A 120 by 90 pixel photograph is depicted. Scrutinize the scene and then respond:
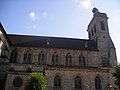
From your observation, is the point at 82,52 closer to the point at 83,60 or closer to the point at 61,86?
the point at 83,60

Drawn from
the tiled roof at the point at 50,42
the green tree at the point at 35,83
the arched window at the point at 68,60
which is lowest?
the green tree at the point at 35,83

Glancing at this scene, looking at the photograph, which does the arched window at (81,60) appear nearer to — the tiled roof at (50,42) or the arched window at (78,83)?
the tiled roof at (50,42)

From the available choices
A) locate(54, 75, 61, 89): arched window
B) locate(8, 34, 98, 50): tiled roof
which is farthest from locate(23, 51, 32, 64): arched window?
locate(54, 75, 61, 89): arched window

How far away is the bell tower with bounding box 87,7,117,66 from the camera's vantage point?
129 ft

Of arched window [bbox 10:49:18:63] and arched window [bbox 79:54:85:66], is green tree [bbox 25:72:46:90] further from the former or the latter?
arched window [bbox 79:54:85:66]

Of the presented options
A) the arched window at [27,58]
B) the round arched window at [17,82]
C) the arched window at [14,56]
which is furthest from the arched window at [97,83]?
the arched window at [14,56]

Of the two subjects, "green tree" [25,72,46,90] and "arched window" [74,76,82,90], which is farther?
"arched window" [74,76,82,90]

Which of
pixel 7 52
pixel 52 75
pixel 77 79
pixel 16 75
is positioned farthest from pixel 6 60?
pixel 77 79

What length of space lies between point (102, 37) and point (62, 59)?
12.3 metres

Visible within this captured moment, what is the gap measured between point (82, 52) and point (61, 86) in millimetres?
11666

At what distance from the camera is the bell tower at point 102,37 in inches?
1547

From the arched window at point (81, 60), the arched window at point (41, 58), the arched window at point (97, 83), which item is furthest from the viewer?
the arched window at point (81, 60)

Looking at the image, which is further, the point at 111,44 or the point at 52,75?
the point at 111,44

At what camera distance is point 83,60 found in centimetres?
3828
